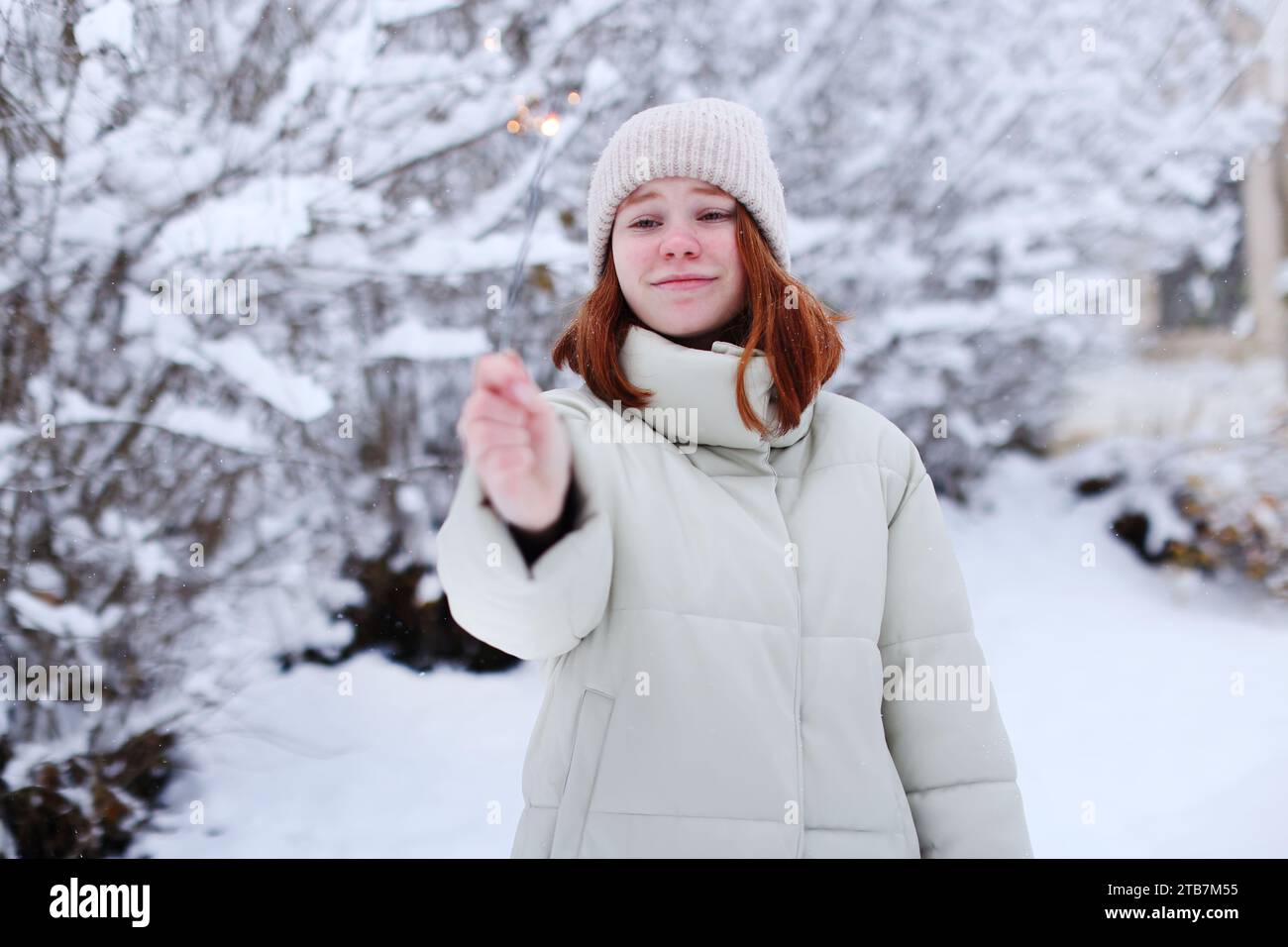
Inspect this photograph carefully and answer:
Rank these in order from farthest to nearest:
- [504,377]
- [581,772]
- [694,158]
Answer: [694,158] → [581,772] → [504,377]

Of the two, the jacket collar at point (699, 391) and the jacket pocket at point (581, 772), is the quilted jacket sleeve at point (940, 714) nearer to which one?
the jacket collar at point (699, 391)

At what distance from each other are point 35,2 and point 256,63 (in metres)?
0.74

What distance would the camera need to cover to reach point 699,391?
1.18 meters

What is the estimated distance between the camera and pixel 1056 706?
398 centimetres

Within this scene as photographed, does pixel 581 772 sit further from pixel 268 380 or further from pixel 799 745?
pixel 268 380

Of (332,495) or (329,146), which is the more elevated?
(329,146)

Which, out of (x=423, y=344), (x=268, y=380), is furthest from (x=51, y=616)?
(x=423, y=344)

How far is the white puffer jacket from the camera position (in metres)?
1.01

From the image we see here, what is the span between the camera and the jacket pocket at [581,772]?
1035 mm

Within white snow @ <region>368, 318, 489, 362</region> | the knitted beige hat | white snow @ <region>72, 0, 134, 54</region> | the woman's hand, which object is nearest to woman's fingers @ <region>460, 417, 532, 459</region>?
the woman's hand

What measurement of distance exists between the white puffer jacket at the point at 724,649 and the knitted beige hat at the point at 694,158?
0.75ft

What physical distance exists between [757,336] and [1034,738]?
3.22 meters
